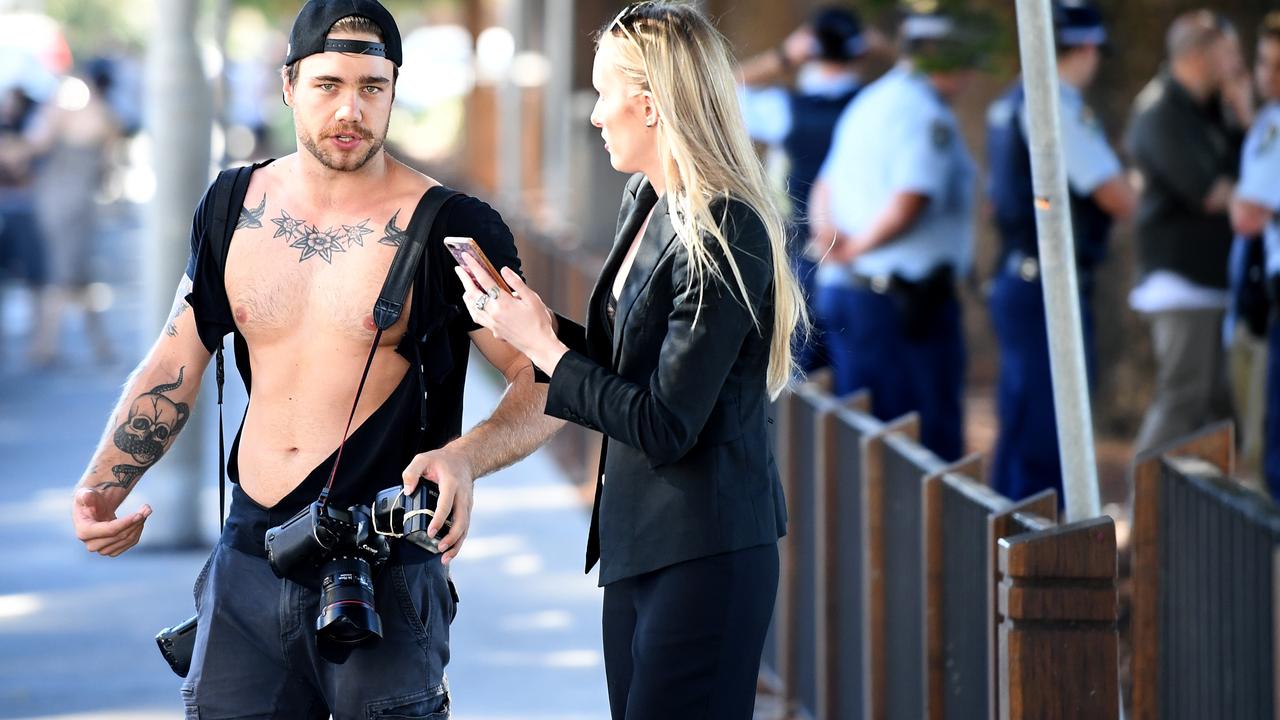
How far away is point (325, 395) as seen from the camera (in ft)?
11.8

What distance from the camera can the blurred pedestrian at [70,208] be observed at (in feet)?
48.5

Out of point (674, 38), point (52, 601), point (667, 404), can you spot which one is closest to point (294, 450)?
point (667, 404)

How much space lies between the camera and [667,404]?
323 cm

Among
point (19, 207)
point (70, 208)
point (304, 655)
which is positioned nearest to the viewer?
point (304, 655)

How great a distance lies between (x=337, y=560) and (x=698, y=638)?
67 cm

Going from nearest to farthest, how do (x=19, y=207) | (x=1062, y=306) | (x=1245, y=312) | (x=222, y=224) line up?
(x=222, y=224)
(x=1062, y=306)
(x=1245, y=312)
(x=19, y=207)

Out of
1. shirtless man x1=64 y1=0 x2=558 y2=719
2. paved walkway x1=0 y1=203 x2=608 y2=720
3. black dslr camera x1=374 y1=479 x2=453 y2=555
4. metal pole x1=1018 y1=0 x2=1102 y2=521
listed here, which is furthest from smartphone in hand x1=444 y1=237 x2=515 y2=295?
paved walkway x1=0 y1=203 x2=608 y2=720

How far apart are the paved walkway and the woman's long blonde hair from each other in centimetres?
325

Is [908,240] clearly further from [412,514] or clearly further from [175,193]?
[412,514]

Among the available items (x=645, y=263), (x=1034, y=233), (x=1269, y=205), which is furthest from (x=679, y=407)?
(x=1269, y=205)

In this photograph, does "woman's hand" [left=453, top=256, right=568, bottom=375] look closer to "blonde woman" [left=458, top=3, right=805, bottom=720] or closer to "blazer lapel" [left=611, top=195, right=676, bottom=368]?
"blonde woman" [left=458, top=3, right=805, bottom=720]

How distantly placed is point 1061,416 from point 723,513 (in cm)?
118

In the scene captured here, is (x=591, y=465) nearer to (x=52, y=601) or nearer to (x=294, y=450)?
(x=52, y=601)

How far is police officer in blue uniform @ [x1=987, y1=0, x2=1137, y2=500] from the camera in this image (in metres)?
7.15
